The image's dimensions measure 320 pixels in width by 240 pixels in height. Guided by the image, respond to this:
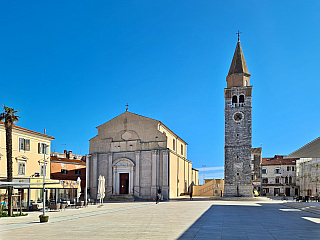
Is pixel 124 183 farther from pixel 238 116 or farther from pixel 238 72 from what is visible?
pixel 238 72

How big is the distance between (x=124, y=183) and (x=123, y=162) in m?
3.09

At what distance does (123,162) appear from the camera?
4881 cm

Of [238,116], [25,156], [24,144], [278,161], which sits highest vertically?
[238,116]

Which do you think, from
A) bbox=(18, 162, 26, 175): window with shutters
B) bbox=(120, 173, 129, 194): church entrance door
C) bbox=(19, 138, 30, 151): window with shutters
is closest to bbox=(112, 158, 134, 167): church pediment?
bbox=(120, 173, 129, 194): church entrance door

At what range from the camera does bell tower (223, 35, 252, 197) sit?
48094 mm

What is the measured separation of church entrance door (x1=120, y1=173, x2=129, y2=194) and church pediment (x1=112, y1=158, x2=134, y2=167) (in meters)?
1.44

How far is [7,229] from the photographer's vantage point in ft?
49.9

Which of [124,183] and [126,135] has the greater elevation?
[126,135]

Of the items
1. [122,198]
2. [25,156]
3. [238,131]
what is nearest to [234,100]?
[238,131]

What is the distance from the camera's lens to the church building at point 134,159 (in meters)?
46.8

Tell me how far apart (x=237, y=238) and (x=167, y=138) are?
117 feet

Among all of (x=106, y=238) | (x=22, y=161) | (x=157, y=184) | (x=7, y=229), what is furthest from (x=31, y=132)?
(x=106, y=238)

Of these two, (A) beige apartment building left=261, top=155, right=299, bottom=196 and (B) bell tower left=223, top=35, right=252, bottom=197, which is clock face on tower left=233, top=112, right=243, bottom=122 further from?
(A) beige apartment building left=261, top=155, right=299, bottom=196

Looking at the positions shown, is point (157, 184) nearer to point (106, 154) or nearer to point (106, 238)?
point (106, 154)
